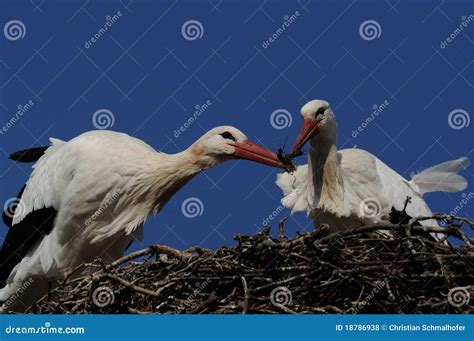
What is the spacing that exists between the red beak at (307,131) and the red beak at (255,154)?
198 mm

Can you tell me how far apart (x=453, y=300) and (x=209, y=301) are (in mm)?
1046

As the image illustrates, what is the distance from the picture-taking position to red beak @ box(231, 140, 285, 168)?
6.18m

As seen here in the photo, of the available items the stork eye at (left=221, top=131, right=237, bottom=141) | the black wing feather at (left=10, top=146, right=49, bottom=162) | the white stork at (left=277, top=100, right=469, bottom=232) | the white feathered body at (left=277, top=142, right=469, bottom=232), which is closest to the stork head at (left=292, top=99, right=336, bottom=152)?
the white stork at (left=277, top=100, right=469, bottom=232)

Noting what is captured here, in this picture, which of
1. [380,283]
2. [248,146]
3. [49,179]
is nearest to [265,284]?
[380,283]

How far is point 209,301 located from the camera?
5113mm

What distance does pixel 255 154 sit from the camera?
6203mm

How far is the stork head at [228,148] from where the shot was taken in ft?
20.3

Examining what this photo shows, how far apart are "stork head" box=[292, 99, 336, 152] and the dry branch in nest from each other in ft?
3.01

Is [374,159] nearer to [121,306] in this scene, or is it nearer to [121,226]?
[121,226]

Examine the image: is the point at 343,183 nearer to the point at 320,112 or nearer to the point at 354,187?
the point at 354,187

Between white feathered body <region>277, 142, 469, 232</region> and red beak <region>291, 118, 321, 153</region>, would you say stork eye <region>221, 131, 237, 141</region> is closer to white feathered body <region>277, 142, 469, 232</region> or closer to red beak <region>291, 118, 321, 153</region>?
red beak <region>291, 118, 321, 153</region>

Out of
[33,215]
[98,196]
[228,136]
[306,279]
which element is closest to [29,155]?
[33,215]

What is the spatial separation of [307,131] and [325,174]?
0.28 meters

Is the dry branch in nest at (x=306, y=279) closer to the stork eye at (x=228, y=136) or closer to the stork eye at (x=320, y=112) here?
the stork eye at (x=228, y=136)
